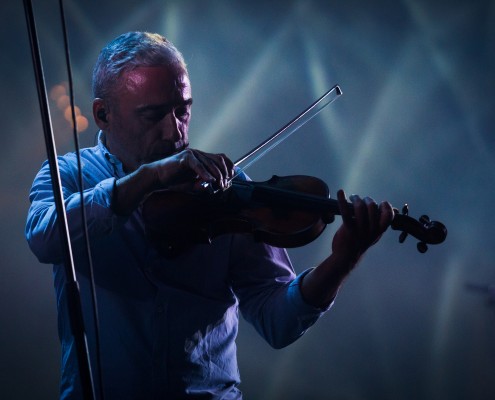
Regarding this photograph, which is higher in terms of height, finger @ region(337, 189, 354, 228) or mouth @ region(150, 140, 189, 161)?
mouth @ region(150, 140, 189, 161)

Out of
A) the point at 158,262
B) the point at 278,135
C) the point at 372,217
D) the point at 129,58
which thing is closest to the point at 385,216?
the point at 372,217

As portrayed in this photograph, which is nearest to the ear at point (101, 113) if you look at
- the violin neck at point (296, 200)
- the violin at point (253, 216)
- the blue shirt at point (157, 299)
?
the blue shirt at point (157, 299)

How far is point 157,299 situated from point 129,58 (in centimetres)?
74

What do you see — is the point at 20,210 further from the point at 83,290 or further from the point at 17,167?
the point at 83,290

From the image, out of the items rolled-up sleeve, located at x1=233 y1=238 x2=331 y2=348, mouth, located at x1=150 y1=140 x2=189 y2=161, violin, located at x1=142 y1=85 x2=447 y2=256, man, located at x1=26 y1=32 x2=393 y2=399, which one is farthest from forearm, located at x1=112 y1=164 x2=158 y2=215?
rolled-up sleeve, located at x1=233 y1=238 x2=331 y2=348

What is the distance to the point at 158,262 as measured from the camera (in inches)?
58.3

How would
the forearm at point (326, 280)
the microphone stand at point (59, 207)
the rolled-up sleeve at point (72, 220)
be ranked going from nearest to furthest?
the microphone stand at point (59, 207), the rolled-up sleeve at point (72, 220), the forearm at point (326, 280)

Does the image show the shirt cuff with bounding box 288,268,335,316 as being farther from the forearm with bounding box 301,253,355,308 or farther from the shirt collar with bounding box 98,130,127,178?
the shirt collar with bounding box 98,130,127,178

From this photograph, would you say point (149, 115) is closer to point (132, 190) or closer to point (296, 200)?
point (132, 190)

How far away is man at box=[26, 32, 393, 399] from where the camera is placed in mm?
1330

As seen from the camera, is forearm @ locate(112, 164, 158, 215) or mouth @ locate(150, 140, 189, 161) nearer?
forearm @ locate(112, 164, 158, 215)

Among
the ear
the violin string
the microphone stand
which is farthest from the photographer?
the violin string

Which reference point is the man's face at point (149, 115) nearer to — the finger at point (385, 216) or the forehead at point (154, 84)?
the forehead at point (154, 84)

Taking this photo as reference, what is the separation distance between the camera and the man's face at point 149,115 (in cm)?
163
